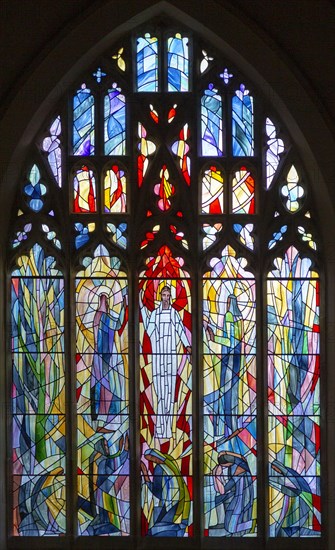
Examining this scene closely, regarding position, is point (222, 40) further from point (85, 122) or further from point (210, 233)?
point (210, 233)

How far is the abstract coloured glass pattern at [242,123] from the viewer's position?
370 inches

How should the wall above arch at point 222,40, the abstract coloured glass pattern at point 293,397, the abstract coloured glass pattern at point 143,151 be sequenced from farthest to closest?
the abstract coloured glass pattern at point 143,151 < the abstract coloured glass pattern at point 293,397 < the wall above arch at point 222,40

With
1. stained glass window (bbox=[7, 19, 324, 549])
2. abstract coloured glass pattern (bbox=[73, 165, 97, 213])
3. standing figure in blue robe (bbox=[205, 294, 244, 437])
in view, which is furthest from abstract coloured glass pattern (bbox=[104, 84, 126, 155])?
standing figure in blue robe (bbox=[205, 294, 244, 437])

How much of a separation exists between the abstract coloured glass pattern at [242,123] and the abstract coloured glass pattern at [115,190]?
93 cm

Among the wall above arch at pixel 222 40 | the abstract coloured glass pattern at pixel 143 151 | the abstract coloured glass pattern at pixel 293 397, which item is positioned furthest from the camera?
the abstract coloured glass pattern at pixel 143 151

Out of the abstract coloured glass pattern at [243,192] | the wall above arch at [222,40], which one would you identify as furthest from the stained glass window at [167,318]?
the wall above arch at [222,40]

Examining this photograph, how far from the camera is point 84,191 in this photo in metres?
9.47

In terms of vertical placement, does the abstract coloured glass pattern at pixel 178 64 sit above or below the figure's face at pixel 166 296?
above

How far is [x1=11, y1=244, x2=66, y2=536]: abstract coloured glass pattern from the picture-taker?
369 inches

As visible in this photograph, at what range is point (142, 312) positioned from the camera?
9.41 meters

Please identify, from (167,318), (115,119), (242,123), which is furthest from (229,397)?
(115,119)

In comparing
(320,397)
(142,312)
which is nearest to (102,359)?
(142,312)

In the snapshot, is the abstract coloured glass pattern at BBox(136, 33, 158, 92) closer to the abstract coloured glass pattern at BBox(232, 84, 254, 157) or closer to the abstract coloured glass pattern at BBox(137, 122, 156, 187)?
the abstract coloured glass pattern at BBox(137, 122, 156, 187)

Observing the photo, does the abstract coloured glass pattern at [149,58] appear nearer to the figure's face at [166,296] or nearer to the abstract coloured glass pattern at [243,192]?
the abstract coloured glass pattern at [243,192]
